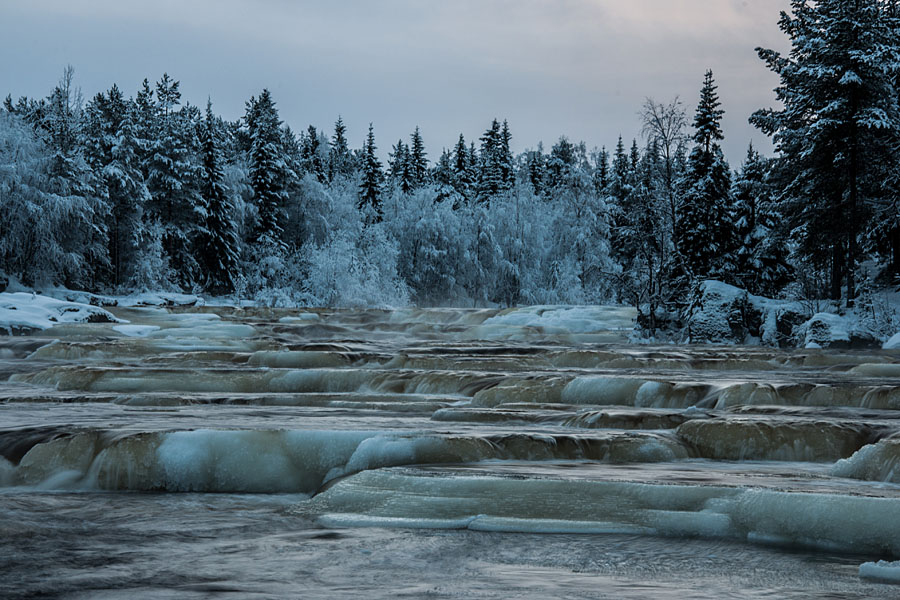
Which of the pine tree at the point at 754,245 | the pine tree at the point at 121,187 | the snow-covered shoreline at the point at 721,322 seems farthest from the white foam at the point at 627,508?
the pine tree at the point at 121,187

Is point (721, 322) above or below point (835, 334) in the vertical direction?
above

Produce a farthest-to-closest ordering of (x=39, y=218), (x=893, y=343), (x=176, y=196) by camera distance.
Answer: (x=176, y=196) < (x=39, y=218) < (x=893, y=343)

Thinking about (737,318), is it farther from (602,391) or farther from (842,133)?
(602,391)

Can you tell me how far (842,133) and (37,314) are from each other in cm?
2263

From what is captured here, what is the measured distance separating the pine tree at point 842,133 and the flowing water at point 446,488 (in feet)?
49.0

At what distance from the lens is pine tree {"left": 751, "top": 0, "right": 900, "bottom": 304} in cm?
2427

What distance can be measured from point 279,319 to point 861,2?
63.6 ft

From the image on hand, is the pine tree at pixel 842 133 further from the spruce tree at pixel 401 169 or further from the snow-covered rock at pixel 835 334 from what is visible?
the spruce tree at pixel 401 169

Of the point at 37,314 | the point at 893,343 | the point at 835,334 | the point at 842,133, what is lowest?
the point at 893,343

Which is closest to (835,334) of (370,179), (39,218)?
(39,218)

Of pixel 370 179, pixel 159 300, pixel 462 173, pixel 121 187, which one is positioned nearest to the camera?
pixel 159 300

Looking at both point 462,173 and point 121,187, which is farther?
point 462,173

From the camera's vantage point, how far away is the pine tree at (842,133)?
24.3 metres

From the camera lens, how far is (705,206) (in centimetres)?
3428
